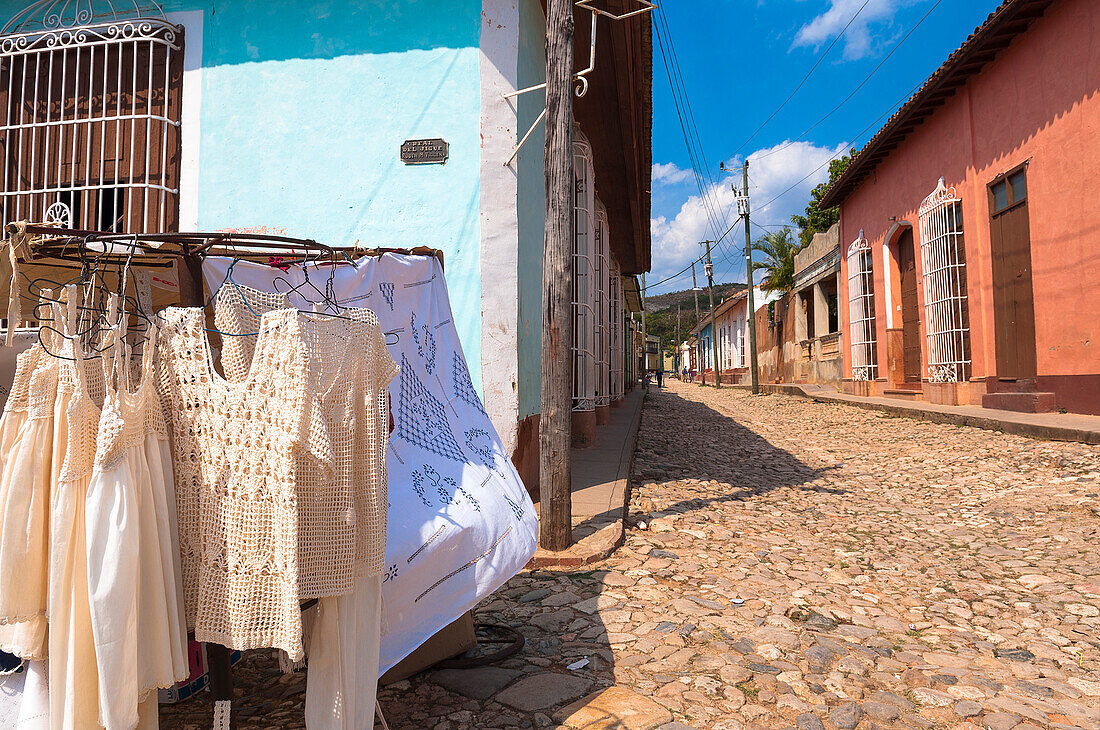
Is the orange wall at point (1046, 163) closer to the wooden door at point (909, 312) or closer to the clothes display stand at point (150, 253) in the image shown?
the wooden door at point (909, 312)

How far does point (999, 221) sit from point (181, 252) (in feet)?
36.6

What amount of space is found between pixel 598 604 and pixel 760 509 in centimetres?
237

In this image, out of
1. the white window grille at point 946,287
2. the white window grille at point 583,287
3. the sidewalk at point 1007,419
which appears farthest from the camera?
the white window grille at point 946,287

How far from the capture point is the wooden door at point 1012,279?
9.23 meters

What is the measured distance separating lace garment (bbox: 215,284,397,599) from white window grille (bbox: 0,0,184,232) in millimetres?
3845

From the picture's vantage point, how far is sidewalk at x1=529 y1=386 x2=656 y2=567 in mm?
3963

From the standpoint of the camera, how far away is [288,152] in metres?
4.95

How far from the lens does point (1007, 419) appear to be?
8164 mm

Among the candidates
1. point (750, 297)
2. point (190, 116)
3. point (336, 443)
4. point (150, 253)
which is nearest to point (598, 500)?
point (336, 443)

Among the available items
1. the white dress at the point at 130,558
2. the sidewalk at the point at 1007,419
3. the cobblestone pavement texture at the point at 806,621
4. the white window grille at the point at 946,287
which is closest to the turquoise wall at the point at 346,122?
the cobblestone pavement texture at the point at 806,621

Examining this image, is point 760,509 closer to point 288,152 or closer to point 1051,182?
point 288,152

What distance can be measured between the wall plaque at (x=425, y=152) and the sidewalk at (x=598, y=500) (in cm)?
267

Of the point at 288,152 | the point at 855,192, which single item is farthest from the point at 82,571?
the point at 855,192

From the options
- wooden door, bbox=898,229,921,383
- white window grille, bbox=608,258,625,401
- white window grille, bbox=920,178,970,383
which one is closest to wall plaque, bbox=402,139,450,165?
white window grille, bbox=608,258,625,401
